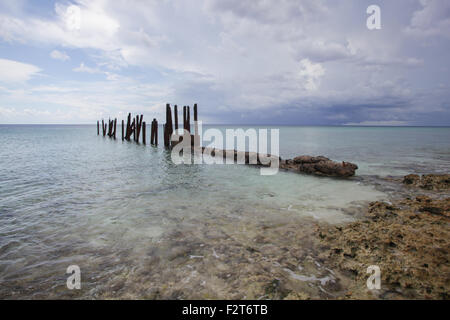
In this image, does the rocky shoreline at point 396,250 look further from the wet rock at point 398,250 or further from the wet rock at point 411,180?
the wet rock at point 411,180

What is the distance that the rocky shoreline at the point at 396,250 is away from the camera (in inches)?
121

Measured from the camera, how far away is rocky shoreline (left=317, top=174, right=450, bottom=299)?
121 inches

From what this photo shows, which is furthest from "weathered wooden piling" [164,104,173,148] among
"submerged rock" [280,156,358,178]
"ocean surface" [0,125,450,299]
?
"ocean surface" [0,125,450,299]

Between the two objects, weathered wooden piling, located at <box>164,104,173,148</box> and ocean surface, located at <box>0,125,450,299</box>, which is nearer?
ocean surface, located at <box>0,125,450,299</box>

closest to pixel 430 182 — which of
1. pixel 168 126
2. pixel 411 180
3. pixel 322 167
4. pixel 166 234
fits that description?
pixel 411 180

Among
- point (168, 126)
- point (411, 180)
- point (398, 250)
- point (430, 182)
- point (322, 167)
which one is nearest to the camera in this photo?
point (398, 250)

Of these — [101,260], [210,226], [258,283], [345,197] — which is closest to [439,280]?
[258,283]

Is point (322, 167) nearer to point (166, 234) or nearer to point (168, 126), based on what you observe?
point (166, 234)

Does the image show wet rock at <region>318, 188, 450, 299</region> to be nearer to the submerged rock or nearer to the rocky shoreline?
the rocky shoreline

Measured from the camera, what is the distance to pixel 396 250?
4047mm

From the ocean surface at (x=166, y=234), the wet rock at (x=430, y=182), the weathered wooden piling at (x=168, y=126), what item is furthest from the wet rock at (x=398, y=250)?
the weathered wooden piling at (x=168, y=126)
